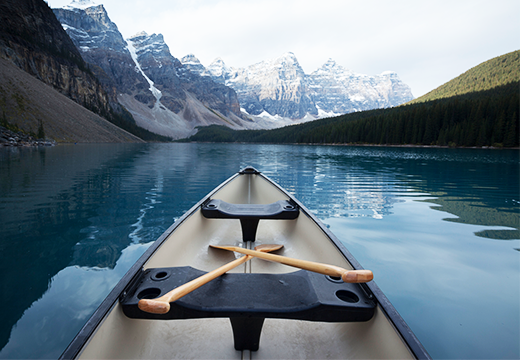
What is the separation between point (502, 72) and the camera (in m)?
99.1

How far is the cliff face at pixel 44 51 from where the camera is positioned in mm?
64062

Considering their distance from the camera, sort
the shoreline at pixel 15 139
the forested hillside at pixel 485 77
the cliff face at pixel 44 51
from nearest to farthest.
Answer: the shoreline at pixel 15 139
the cliff face at pixel 44 51
the forested hillside at pixel 485 77

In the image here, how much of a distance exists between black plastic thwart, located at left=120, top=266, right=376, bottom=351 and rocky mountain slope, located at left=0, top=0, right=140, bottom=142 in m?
49.7

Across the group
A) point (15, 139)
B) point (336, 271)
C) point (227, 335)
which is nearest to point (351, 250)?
point (336, 271)

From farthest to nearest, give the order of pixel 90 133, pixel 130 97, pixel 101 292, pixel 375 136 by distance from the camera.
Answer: pixel 130 97 → pixel 375 136 → pixel 90 133 → pixel 101 292

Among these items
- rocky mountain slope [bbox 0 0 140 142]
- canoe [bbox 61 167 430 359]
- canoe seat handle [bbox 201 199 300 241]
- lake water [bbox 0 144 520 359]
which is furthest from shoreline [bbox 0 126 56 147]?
canoe [bbox 61 167 430 359]

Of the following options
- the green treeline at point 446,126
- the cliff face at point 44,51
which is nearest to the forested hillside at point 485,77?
the green treeline at point 446,126

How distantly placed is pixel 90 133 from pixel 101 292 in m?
68.5

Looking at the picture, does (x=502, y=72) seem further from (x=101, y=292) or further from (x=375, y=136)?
(x=101, y=292)

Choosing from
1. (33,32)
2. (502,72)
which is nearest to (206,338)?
(33,32)

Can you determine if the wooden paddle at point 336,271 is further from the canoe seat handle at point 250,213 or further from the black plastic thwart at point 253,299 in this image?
the canoe seat handle at point 250,213

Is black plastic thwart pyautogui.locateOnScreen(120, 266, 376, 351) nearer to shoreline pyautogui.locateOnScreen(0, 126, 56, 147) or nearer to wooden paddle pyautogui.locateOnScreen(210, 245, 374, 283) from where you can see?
wooden paddle pyautogui.locateOnScreen(210, 245, 374, 283)

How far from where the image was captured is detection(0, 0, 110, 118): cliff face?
64.1m

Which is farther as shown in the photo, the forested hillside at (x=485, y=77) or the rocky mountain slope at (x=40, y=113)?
the forested hillside at (x=485, y=77)
